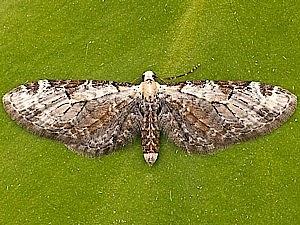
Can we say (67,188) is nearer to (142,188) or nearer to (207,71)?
(142,188)

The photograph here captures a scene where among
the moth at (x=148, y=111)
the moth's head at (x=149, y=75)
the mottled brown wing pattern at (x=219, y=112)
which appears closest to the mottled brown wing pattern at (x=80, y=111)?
the moth at (x=148, y=111)

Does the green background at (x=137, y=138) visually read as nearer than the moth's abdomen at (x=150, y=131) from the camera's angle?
Yes

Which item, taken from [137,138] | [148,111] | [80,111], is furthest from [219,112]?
[80,111]

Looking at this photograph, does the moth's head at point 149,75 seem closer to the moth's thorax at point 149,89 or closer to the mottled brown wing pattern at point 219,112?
the moth's thorax at point 149,89

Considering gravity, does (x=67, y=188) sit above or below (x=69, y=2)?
below

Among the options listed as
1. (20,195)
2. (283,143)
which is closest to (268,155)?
(283,143)
